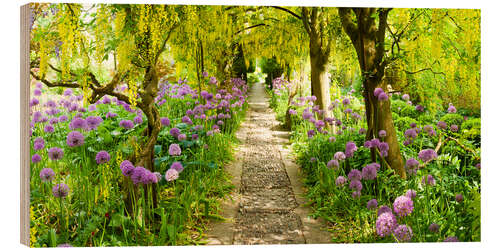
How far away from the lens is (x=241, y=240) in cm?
258

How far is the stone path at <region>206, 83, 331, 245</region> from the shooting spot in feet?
8.56

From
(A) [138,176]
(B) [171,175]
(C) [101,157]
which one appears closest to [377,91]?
(B) [171,175]

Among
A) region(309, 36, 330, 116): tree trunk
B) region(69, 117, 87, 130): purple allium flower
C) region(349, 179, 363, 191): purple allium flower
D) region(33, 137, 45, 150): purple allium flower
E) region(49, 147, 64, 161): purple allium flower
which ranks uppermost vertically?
region(309, 36, 330, 116): tree trunk

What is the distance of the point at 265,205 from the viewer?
9.78ft

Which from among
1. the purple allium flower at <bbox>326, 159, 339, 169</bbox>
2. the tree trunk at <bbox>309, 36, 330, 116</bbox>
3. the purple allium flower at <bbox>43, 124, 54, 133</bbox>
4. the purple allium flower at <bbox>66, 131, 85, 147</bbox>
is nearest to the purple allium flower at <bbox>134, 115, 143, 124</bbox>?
the purple allium flower at <bbox>43, 124, 54, 133</bbox>

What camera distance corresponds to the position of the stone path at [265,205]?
8.56 feet

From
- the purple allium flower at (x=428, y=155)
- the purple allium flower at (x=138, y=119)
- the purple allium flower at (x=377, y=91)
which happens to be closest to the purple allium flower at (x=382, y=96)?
the purple allium flower at (x=377, y=91)

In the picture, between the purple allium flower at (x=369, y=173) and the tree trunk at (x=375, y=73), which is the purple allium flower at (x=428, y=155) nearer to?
the purple allium flower at (x=369, y=173)

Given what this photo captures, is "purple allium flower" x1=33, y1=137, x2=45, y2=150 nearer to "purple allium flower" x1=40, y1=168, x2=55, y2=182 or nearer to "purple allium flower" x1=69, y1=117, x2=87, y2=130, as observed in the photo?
"purple allium flower" x1=69, y1=117, x2=87, y2=130

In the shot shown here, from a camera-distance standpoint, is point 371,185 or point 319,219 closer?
point 319,219

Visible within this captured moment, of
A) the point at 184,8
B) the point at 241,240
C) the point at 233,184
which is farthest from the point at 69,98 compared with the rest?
the point at 241,240

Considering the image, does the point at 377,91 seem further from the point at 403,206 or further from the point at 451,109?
the point at 403,206

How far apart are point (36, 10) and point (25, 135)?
2.65 ft
